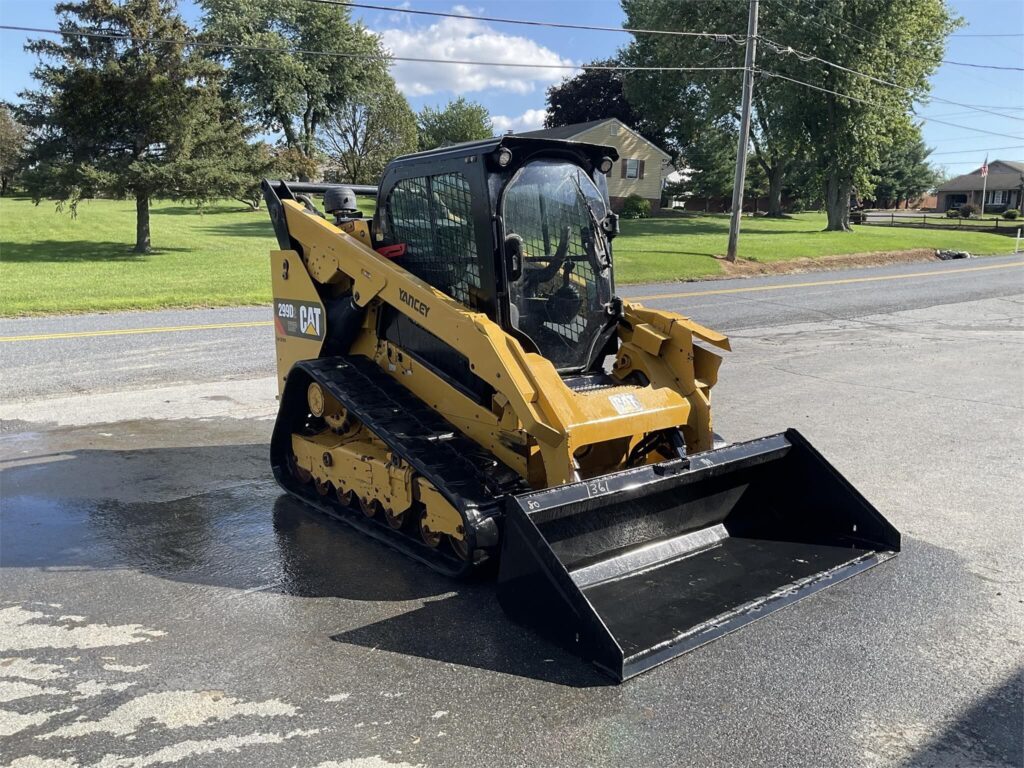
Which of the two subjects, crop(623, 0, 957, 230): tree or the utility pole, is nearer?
the utility pole

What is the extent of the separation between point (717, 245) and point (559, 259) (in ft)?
87.2

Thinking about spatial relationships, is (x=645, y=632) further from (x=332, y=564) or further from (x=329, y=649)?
(x=332, y=564)

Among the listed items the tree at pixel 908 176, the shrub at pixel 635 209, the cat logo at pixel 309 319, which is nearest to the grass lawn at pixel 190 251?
the shrub at pixel 635 209

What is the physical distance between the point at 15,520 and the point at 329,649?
9.62 ft

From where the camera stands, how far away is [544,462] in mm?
4316

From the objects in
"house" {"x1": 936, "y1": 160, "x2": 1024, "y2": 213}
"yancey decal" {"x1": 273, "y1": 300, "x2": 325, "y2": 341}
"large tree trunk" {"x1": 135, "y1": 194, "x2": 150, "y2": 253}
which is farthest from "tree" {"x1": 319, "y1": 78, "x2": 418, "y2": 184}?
"house" {"x1": 936, "y1": 160, "x2": 1024, "y2": 213}

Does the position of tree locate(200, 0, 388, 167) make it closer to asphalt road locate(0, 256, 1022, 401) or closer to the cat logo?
asphalt road locate(0, 256, 1022, 401)

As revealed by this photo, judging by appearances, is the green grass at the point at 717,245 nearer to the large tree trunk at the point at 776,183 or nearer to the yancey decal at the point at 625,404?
the large tree trunk at the point at 776,183

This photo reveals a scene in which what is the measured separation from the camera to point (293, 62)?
49281 millimetres

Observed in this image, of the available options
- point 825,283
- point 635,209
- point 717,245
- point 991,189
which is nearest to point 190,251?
point 717,245

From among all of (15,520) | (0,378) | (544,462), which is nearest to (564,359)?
(544,462)

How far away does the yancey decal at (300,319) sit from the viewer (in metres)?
5.81

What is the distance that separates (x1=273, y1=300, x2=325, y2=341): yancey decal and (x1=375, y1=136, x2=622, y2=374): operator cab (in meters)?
0.83

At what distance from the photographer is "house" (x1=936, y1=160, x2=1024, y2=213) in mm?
85500
